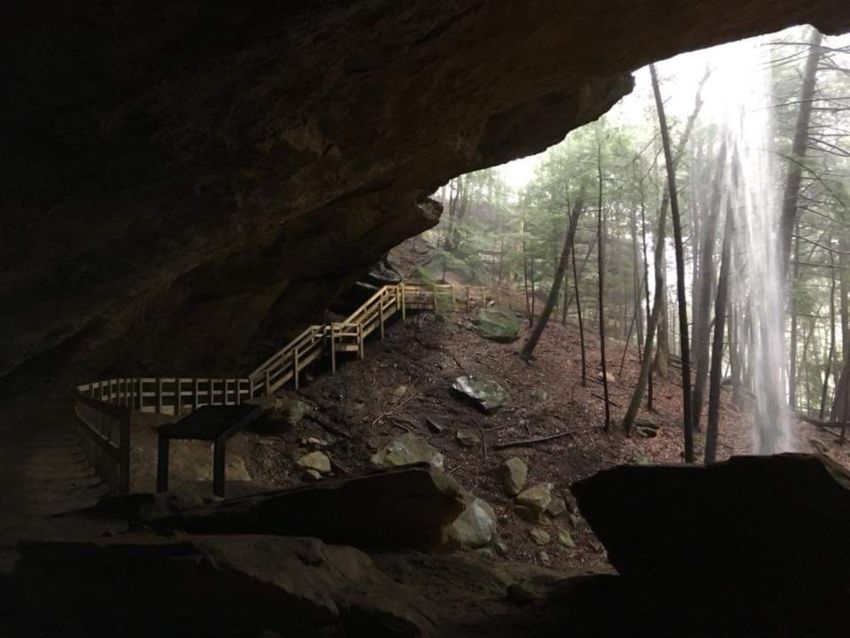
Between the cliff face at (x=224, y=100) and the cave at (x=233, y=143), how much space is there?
0.02 metres

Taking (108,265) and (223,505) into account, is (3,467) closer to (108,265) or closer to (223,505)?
(108,265)

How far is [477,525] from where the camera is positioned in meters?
11.8

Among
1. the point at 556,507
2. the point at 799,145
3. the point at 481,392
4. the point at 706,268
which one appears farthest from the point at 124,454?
the point at 799,145

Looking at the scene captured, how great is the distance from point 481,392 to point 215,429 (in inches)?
506

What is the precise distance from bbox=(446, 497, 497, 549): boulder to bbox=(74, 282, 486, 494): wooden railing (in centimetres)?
627

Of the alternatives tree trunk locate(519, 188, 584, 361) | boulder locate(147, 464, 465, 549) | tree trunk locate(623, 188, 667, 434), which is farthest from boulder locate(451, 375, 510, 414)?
boulder locate(147, 464, 465, 549)

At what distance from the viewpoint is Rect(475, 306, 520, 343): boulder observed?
22953mm

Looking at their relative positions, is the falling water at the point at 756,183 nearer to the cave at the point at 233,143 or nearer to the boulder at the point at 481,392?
the boulder at the point at 481,392

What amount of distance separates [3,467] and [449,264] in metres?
25.6

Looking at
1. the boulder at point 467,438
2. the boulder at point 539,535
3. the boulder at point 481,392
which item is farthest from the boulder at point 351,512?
the boulder at point 481,392

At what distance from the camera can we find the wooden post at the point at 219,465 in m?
6.29

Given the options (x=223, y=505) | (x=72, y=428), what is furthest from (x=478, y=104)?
(x=72, y=428)

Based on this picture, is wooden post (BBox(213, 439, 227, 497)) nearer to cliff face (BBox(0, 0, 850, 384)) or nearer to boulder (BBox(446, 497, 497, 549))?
cliff face (BBox(0, 0, 850, 384))

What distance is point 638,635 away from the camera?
163 inches
